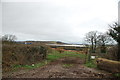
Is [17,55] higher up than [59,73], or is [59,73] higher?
[17,55]

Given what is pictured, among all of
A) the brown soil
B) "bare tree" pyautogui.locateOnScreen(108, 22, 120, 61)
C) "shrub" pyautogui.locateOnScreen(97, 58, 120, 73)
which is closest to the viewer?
the brown soil

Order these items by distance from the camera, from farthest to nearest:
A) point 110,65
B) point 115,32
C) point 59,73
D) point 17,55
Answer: point 115,32, point 17,55, point 110,65, point 59,73

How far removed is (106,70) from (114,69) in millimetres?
555

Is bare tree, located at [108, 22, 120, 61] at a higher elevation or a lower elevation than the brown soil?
higher

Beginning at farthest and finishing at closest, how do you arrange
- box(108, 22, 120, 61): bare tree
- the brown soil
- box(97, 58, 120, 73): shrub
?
1. box(108, 22, 120, 61): bare tree
2. box(97, 58, 120, 73): shrub
3. the brown soil

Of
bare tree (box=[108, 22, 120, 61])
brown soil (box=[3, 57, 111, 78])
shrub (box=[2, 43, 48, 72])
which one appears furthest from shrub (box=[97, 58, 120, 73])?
shrub (box=[2, 43, 48, 72])

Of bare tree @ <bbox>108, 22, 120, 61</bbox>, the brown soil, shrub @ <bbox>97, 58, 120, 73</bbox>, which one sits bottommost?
the brown soil

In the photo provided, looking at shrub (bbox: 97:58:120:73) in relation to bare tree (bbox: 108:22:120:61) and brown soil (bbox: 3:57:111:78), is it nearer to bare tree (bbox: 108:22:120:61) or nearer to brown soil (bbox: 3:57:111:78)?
brown soil (bbox: 3:57:111:78)

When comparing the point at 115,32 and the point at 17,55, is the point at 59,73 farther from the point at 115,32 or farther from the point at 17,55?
the point at 115,32

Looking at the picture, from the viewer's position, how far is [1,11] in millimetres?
3562

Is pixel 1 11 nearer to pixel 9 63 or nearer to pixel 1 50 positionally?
pixel 1 50

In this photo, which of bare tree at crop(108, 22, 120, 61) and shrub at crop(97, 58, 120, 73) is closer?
shrub at crop(97, 58, 120, 73)

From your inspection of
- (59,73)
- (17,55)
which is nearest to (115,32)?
(59,73)

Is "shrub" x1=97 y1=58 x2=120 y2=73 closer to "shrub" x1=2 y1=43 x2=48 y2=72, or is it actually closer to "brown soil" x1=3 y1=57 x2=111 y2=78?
"brown soil" x1=3 y1=57 x2=111 y2=78
